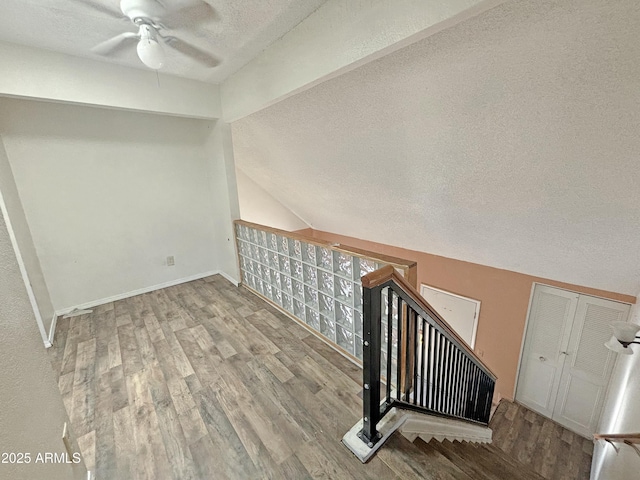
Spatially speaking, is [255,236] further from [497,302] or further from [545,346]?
[545,346]

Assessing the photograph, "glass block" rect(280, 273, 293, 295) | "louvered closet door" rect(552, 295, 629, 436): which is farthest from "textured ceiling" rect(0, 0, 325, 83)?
"louvered closet door" rect(552, 295, 629, 436)

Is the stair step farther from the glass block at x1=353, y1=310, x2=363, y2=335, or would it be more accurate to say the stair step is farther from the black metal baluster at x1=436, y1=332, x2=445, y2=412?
the glass block at x1=353, y1=310, x2=363, y2=335

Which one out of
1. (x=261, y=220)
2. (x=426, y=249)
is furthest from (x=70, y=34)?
(x=426, y=249)

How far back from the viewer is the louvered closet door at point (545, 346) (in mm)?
3455

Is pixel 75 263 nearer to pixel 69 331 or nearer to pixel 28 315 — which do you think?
pixel 69 331

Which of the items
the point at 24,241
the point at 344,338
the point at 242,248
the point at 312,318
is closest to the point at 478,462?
the point at 344,338

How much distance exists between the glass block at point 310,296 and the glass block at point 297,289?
5cm

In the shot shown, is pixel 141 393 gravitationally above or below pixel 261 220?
below

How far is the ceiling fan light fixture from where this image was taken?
1.57 m

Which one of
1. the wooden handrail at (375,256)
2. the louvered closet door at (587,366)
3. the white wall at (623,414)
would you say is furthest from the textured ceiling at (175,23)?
the louvered closet door at (587,366)

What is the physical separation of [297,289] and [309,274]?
0.28 m

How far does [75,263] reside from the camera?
3.00 metres

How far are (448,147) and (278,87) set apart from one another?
1420 millimetres

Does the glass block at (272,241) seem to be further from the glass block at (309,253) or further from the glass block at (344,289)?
the glass block at (344,289)
